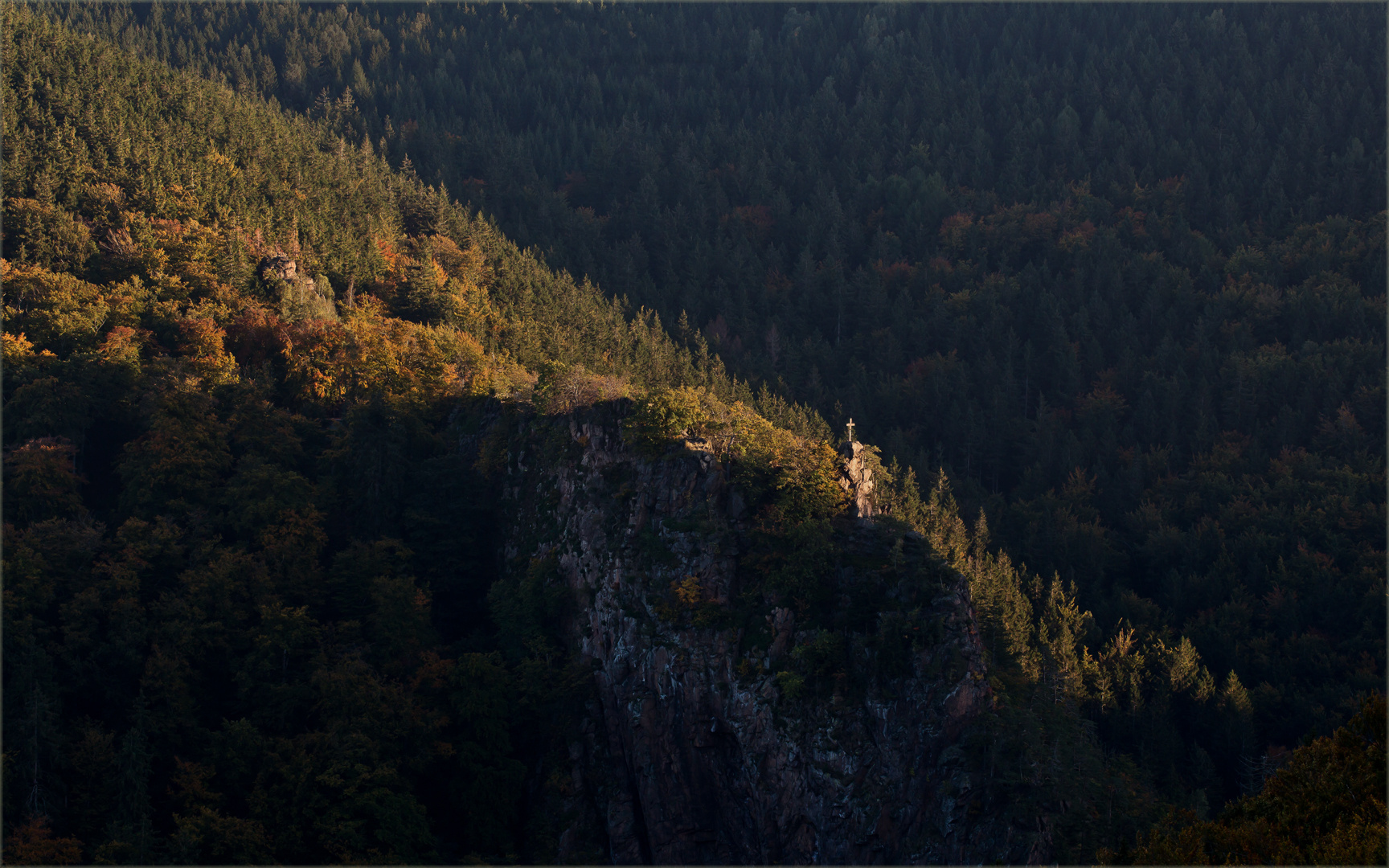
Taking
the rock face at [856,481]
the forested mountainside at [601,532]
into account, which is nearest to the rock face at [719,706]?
the forested mountainside at [601,532]

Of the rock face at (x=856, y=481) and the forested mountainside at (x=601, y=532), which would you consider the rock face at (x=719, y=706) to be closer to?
the forested mountainside at (x=601, y=532)

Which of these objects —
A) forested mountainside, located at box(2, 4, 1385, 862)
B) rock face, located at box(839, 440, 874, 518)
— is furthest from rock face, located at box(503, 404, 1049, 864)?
rock face, located at box(839, 440, 874, 518)

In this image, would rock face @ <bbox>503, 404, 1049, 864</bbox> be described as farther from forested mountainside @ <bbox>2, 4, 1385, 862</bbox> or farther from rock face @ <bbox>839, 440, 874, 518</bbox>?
rock face @ <bbox>839, 440, 874, 518</bbox>

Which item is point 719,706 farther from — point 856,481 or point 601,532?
point 856,481

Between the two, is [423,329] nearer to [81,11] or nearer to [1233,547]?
[1233,547]

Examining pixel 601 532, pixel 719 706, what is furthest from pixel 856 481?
pixel 601 532

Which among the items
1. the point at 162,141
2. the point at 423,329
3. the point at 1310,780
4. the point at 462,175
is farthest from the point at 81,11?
the point at 1310,780
